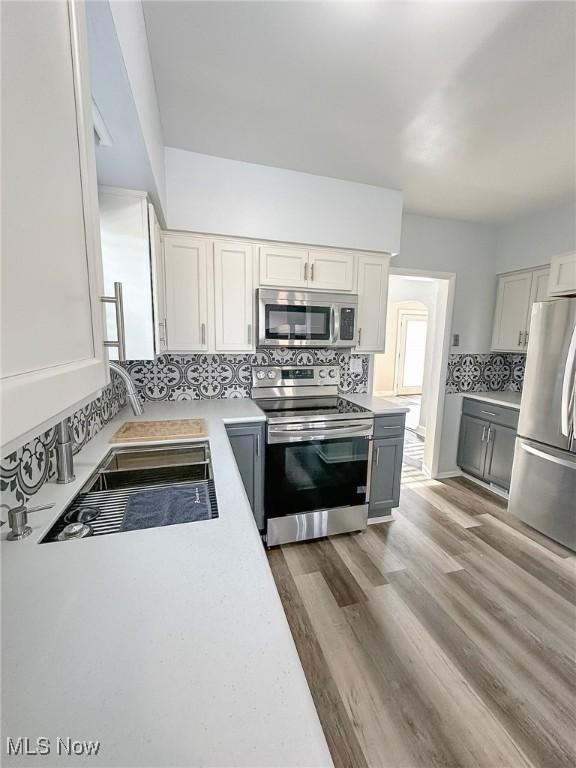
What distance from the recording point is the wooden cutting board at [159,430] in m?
1.57

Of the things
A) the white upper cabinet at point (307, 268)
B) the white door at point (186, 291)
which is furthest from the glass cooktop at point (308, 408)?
the white upper cabinet at point (307, 268)

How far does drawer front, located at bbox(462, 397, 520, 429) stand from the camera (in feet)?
9.29

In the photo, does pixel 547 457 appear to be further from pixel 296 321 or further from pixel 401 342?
pixel 401 342

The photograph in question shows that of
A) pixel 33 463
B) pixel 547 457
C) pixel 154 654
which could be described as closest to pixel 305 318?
pixel 33 463

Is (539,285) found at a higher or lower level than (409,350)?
higher

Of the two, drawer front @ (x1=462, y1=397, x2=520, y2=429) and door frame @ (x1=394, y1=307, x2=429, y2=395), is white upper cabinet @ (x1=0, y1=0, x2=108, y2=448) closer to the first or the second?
drawer front @ (x1=462, y1=397, x2=520, y2=429)

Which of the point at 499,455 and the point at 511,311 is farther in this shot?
the point at 511,311

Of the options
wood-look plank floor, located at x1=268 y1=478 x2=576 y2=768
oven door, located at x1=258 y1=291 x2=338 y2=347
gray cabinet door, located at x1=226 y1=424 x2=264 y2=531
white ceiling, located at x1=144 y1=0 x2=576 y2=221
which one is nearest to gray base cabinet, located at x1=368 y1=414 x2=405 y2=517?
wood-look plank floor, located at x1=268 y1=478 x2=576 y2=768

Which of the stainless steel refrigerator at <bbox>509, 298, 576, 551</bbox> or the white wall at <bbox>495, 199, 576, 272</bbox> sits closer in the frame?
the stainless steel refrigerator at <bbox>509, 298, 576, 551</bbox>

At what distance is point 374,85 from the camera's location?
1422mm

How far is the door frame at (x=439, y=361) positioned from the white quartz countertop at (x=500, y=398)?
12.0 inches

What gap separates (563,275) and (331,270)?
191 cm

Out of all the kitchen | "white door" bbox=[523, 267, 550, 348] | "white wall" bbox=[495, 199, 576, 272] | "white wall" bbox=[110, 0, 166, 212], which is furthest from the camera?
"white door" bbox=[523, 267, 550, 348]

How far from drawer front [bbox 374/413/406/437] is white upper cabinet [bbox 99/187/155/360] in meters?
1.64
